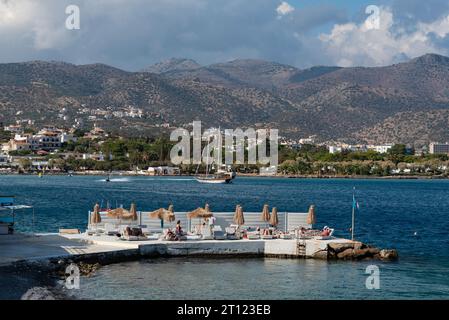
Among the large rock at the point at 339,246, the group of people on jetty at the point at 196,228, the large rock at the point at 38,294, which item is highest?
the group of people on jetty at the point at 196,228

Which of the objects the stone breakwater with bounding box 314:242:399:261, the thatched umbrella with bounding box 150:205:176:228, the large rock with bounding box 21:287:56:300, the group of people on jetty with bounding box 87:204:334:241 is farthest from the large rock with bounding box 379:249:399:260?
the large rock with bounding box 21:287:56:300

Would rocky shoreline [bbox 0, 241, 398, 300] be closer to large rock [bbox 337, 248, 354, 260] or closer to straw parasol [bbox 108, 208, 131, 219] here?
large rock [bbox 337, 248, 354, 260]

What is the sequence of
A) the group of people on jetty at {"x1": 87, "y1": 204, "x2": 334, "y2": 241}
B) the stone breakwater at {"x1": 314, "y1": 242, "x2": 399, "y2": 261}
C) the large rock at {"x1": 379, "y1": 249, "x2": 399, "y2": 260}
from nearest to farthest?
the stone breakwater at {"x1": 314, "y1": 242, "x2": 399, "y2": 261}, the group of people on jetty at {"x1": 87, "y1": 204, "x2": 334, "y2": 241}, the large rock at {"x1": 379, "y1": 249, "x2": 399, "y2": 260}

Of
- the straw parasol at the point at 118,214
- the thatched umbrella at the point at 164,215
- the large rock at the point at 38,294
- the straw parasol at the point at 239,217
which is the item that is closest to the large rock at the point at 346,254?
the straw parasol at the point at 239,217

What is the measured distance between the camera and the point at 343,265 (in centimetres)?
3139

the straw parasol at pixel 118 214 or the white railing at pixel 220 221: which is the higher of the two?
the straw parasol at pixel 118 214

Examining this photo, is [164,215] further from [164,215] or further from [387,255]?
[387,255]

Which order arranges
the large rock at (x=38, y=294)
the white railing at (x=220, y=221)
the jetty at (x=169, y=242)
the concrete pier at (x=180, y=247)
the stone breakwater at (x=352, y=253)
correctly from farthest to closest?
1. the white railing at (x=220, y=221)
2. the stone breakwater at (x=352, y=253)
3. the concrete pier at (x=180, y=247)
4. the jetty at (x=169, y=242)
5. the large rock at (x=38, y=294)

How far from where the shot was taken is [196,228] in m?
34.5

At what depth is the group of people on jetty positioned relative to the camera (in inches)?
1314

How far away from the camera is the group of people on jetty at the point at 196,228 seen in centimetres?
3338

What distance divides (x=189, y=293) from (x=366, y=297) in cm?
587

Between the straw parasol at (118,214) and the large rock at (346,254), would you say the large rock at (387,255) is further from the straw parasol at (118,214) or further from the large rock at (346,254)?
the straw parasol at (118,214)
